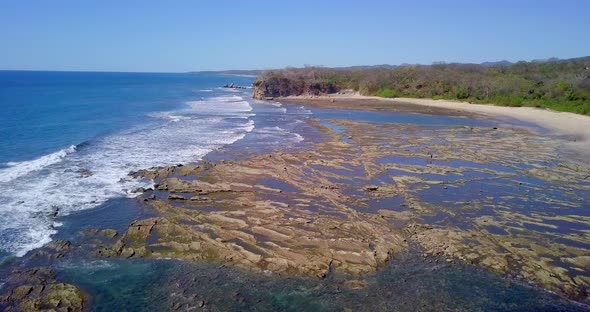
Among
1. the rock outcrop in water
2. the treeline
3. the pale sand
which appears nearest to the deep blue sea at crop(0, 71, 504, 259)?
the rock outcrop in water

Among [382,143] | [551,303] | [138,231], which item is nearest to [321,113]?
[382,143]

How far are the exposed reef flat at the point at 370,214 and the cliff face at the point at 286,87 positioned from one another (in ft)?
185

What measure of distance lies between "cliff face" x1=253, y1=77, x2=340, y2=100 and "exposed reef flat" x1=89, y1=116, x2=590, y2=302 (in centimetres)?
5630

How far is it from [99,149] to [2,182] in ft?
28.5

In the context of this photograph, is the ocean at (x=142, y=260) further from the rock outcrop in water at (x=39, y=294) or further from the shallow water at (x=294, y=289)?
the rock outcrop in water at (x=39, y=294)

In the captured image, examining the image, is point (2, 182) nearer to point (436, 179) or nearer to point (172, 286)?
point (172, 286)

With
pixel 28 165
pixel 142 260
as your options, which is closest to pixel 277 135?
pixel 28 165

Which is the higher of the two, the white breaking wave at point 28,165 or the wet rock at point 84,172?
the white breaking wave at point 28,165

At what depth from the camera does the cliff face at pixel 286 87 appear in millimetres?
84312

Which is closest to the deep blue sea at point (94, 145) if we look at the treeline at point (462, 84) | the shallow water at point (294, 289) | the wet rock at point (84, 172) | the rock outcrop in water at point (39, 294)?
the wet rock at point (84, 172)

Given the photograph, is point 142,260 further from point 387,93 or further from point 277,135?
point 387,93

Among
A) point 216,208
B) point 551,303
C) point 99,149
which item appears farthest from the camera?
point 99,149

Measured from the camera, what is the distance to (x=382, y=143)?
33.6 metres

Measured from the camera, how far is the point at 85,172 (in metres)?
23.0
